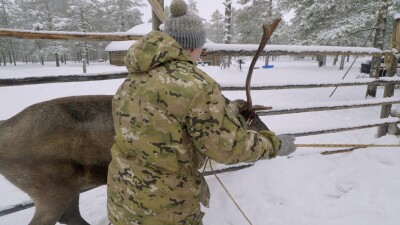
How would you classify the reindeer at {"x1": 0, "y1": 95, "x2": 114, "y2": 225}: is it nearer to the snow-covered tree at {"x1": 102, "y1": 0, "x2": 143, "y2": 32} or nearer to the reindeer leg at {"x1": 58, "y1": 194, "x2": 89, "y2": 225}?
the reindeer leg at {"x1": 58, "y1": 194, "x2": 89, "y2": 225}

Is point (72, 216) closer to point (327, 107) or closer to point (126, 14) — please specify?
point (327, 107)

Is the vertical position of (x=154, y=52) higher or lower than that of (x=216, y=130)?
higher

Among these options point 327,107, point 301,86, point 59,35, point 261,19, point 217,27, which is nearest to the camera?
point 59,35

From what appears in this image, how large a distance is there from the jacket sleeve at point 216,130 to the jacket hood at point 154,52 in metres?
0.25


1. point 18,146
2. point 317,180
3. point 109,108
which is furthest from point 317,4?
point 18,146

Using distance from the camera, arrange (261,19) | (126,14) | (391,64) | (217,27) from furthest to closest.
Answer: (217,27) → (126,14) → (261,19) → (391,64)

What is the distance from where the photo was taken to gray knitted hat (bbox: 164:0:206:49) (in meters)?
1.46

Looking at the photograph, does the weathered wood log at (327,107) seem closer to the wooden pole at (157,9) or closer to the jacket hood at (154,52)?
the wooden pole at (157,9)

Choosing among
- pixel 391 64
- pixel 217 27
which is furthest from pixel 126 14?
pixel 217 27

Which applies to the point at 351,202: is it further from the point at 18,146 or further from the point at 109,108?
the point at 18,146

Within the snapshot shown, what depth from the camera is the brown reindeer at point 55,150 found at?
1.95m

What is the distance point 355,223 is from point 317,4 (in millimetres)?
9491

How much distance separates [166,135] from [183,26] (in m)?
0.59

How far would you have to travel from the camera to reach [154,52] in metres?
1.34
